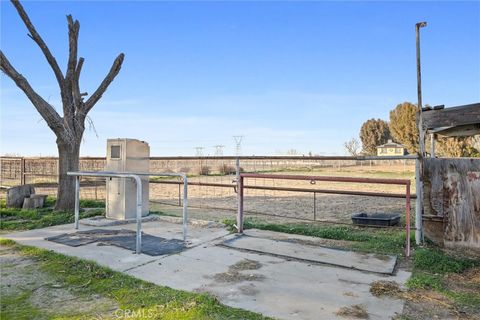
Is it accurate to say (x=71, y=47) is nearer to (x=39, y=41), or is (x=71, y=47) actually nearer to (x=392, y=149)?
(x=39, y=41)

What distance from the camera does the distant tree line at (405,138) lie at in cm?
2305

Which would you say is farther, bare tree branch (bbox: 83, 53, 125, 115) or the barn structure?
bare tree branch (bbox: 83, 53, 125, 115)

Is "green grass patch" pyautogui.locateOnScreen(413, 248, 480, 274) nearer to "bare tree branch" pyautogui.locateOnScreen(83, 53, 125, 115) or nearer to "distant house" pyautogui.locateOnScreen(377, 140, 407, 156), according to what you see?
"bare tree branch" pyautogui.locateOnScreen(83, 53, 125, 115)

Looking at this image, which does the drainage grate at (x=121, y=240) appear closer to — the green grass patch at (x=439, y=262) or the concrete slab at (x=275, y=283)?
the concrete slab at (x=275, y=283)

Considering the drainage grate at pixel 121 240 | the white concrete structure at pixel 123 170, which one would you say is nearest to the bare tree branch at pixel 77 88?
the white concrete structure at pixel 123 170

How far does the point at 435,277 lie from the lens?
140 inches

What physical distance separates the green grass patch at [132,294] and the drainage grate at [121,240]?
2.45 feet

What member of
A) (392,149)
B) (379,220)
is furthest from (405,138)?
(379,220)

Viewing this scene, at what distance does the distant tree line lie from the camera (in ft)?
75.6

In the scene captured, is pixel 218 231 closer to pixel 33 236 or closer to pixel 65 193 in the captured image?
pixel 33 236

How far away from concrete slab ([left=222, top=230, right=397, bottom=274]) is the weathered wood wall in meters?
0.92

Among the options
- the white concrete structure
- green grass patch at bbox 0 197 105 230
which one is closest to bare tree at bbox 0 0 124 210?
green grass patch at bbox 0 197 105 230

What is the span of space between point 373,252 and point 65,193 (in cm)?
612

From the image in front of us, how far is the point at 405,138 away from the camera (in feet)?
134
